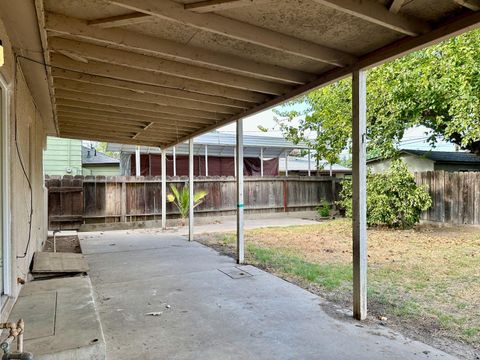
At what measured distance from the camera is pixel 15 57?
10.00 feet

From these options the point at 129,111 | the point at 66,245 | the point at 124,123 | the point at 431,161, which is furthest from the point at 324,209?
the point at 129,111

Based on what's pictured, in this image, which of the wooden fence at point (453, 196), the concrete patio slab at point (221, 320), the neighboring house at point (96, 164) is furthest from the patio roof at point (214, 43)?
the neighboring house at point (96, 164)

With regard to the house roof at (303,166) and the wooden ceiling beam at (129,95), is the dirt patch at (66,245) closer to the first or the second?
the wooden ceiling beam at (129,95)

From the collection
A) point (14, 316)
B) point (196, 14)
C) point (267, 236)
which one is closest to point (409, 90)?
point (267, 236)

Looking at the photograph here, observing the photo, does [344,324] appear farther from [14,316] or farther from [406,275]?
[14,316]

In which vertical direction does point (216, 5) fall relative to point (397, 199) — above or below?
above

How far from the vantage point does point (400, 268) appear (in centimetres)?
517

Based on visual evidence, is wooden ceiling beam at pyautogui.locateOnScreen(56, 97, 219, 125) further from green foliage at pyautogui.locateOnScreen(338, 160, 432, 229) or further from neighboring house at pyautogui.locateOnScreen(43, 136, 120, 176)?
neighboring house at pyautogui.locateOnScreen(43, 136, 120, 176)

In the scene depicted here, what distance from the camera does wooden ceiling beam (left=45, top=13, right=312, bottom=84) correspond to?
2.58m

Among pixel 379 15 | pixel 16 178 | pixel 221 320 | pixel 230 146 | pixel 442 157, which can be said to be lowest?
pixel 221 320

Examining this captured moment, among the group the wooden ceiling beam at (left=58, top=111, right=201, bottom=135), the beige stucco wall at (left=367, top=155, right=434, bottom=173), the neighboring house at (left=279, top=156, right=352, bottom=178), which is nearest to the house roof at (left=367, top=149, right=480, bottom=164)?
the beige stucco wall at (left=367, top=155, right=434, bottom=173)

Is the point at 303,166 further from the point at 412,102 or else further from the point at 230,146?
the point at 412,102

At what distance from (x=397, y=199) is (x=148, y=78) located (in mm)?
7465

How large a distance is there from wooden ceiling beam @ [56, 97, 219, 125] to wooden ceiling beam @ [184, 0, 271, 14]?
10.3 ft
